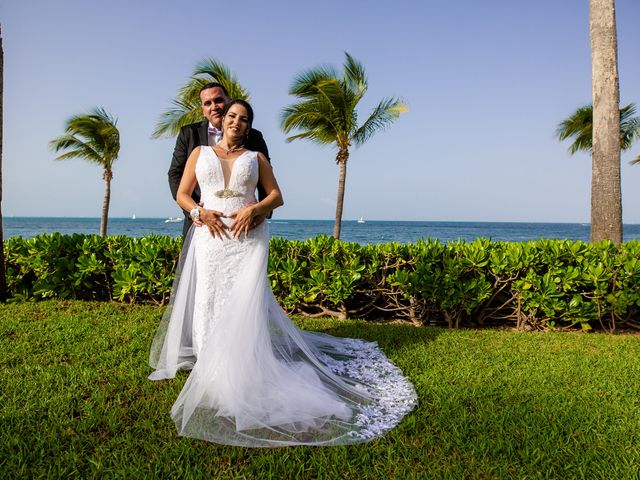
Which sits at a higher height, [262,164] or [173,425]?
[262,164]

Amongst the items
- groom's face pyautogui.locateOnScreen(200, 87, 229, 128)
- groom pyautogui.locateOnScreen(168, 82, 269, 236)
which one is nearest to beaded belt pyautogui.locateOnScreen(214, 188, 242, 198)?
groom pyautogui.locateOnScreen(168, 82, 269, 236)

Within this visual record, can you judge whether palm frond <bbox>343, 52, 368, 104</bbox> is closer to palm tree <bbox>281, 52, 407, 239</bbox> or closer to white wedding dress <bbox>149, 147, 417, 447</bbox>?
palm tree <bbox>281, 52, 407, 239</bbox>

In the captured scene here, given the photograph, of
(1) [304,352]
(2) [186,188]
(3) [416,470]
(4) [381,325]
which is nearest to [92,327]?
(2) [186,188]

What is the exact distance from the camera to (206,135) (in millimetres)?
4566

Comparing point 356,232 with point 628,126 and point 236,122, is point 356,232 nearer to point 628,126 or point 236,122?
point 628,126

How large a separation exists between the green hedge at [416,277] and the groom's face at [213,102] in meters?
2.92

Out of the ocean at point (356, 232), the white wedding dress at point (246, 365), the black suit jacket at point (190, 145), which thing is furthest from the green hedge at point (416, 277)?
the ocean at point (356, 232)

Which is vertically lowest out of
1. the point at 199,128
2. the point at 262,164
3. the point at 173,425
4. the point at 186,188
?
the point at 173,425

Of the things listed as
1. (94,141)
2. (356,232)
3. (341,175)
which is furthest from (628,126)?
(356,232)

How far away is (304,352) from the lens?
3.85m

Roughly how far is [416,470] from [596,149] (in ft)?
25.1

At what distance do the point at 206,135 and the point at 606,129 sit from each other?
7.20 meters

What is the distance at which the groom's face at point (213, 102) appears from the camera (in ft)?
14.1

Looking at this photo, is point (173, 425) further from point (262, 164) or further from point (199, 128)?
point (199, 128)
